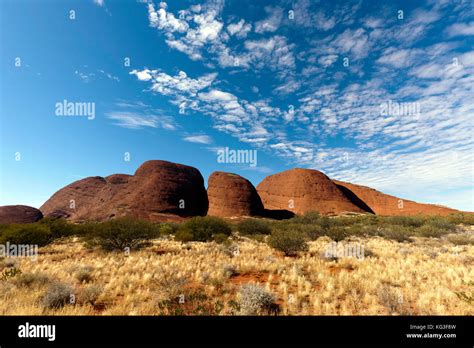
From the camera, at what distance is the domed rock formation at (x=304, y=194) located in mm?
88750

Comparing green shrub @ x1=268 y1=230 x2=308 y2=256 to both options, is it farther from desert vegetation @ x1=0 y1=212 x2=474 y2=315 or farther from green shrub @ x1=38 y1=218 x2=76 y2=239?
green shrub @ x1=38 y1=218 x2=76 y2=239

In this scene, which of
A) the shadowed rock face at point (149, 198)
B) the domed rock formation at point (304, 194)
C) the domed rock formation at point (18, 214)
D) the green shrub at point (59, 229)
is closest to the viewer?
the green shrub at point (59, 229)

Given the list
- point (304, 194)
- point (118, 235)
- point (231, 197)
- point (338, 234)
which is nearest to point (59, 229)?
point (118, 235)

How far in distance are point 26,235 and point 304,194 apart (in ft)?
286

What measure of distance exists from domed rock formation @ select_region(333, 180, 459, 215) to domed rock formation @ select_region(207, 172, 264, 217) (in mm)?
50542

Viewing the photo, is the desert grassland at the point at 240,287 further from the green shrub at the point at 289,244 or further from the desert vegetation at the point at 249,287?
the green shrub at the point at 289,244

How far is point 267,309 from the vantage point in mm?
5801

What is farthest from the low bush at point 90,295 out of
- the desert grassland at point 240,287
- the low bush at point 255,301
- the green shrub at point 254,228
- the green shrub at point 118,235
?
the green shrub at point 254,228

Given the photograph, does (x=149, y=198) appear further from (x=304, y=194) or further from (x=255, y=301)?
(x=255, y=301)

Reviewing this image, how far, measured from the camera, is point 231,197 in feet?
243

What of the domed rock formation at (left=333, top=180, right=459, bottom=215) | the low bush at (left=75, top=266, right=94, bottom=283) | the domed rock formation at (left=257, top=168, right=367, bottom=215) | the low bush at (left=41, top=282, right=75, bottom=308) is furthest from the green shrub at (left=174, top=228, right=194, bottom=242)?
the domed rock formation at (left=333, top=180, right=459, bottom=215)

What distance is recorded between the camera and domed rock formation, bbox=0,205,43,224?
69.0 m

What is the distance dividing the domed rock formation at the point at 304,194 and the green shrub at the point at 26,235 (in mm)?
79132
